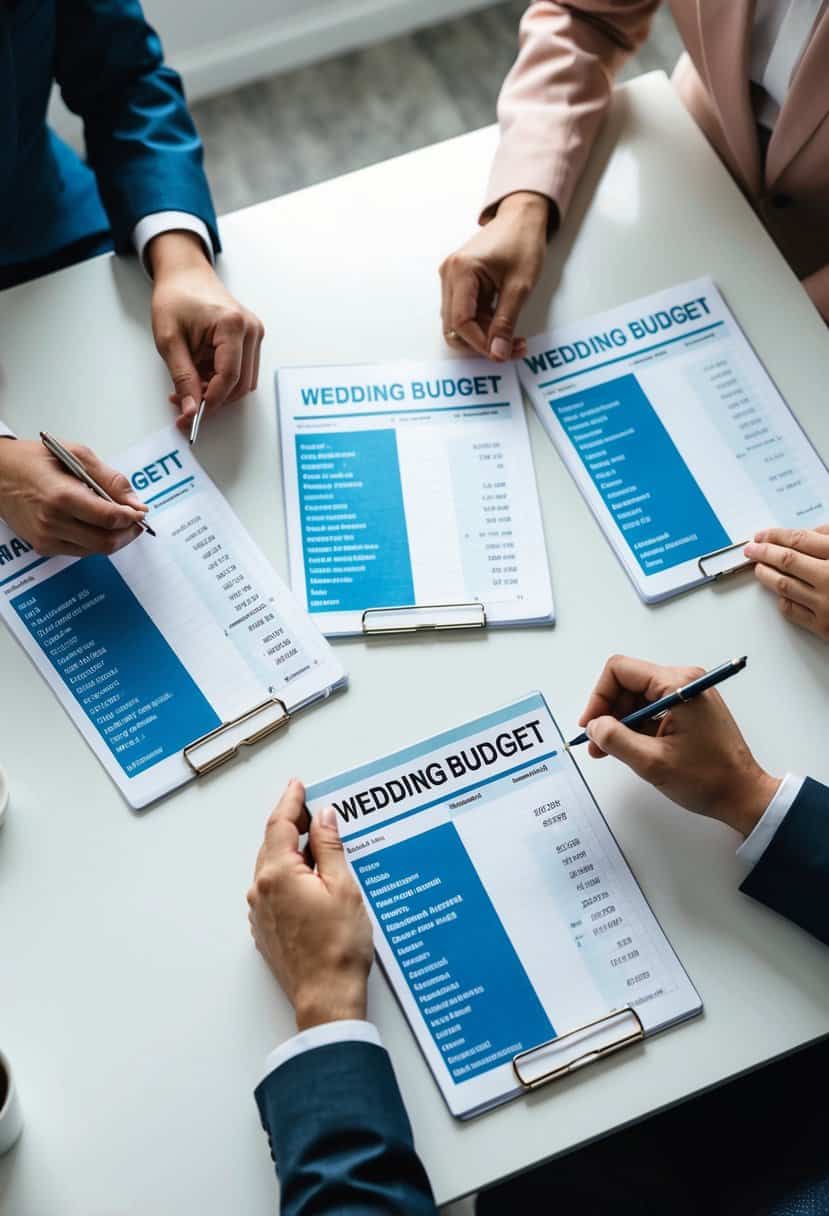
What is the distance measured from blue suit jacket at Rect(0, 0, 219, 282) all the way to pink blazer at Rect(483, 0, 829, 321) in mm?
402

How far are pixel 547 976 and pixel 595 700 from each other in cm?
26

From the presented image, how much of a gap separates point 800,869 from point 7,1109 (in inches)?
27.9

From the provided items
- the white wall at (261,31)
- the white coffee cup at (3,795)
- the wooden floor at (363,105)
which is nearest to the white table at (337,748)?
the white coffee cup at (3,795)

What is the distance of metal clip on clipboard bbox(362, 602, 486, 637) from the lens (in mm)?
1081

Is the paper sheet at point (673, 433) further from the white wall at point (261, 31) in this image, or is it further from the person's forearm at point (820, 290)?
the white wall at point (261, 31)

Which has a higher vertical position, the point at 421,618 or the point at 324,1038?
the point at 421,618

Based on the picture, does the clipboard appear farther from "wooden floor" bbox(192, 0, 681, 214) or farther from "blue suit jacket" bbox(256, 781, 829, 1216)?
"wooden floor" bbox(192, 0, 681, 214)

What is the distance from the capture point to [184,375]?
1177 mm

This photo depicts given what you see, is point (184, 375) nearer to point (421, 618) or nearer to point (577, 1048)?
point (421, 618)

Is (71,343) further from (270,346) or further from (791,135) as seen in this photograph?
(791,135)

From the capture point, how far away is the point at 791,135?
4.12 feet

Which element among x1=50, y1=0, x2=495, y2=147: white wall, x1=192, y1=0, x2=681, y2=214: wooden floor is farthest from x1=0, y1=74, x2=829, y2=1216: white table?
x1=50, y1=0, x2=495, y2=147: white wall

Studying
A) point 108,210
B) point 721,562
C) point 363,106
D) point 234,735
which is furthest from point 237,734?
point 363,106

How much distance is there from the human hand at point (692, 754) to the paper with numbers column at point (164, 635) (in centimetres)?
28
